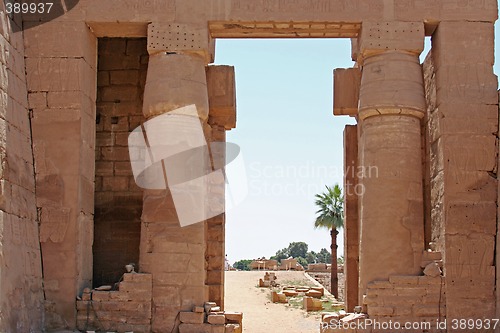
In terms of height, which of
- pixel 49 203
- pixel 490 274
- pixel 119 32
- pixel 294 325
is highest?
pixel 119 32

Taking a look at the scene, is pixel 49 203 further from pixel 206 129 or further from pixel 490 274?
pixel 490 274

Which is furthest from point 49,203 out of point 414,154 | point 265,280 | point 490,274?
point 265,280

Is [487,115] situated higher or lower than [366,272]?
higher

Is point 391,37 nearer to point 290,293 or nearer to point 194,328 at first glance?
point 194,328

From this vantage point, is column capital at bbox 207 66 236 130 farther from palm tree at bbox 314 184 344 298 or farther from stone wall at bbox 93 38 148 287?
palm tree at bbox 314 184 344 298

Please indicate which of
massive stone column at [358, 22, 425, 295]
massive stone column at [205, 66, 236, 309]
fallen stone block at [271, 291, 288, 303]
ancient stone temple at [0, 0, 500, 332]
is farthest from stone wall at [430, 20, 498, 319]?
fallen stone block at [271, 291, 288, 303]

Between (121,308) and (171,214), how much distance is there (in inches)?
60.3

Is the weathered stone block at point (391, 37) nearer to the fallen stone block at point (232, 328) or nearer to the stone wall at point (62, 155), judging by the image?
the stone wall at point (62, 155)

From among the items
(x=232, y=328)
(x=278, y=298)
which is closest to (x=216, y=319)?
(x=232, y=328)

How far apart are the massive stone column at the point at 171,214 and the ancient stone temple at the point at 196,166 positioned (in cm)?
2

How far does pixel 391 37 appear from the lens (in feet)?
36.6

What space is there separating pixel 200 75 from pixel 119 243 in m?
3.63

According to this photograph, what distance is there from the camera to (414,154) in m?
11.0

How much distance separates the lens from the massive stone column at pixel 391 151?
425 inches
